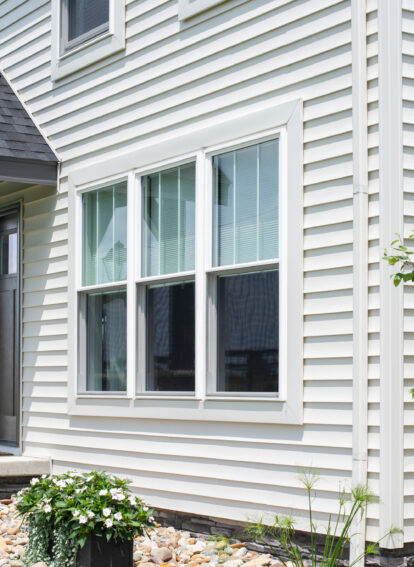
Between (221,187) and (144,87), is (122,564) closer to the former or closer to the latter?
(221,187)

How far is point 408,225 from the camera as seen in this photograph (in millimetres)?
5387

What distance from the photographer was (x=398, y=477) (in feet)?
17.0

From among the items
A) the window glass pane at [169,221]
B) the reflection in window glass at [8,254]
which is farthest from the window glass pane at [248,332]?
the reflection in window glass at [8,254]

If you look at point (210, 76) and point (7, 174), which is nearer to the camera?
point (210, 76)

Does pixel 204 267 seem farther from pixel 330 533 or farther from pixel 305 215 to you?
pixel 330 533

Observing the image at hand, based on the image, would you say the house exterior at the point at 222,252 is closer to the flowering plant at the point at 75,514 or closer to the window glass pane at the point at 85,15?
the window glass pane at the point at 85,15

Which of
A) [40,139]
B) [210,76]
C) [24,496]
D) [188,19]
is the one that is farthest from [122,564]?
[40,139]

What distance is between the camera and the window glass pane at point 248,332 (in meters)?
6.11

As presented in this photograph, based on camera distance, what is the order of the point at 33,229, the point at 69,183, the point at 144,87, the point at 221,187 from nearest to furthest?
the point at 221,187, the point at 144,87, the point at 69,183, the point at 33,229

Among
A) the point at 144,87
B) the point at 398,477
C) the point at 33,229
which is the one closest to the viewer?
the point at 398,477

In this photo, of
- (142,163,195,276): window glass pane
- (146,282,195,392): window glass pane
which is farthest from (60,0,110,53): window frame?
(146,282,195,392): window glass pane

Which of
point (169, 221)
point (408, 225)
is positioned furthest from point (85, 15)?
point (408, 225)

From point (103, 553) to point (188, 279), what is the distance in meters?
2.20

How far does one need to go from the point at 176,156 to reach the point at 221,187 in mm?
584
